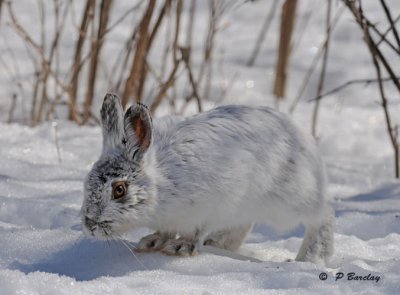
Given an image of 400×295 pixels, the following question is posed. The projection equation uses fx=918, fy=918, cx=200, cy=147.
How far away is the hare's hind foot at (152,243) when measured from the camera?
10.7ft

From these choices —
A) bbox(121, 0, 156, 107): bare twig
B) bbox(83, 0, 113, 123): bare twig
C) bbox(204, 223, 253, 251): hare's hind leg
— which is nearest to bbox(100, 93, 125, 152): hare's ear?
bbox(204, 223, 253, 251): hare's hind leg

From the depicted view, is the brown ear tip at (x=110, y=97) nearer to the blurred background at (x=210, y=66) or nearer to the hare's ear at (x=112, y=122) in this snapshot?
the hare's ear at (x=112, y=122)

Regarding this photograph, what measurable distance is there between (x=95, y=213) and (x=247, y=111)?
779mm

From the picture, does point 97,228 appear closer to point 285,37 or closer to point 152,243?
point 152,243

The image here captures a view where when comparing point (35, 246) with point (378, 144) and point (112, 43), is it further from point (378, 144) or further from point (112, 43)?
point (112, 43)

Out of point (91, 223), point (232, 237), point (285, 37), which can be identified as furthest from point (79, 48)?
point (91, 223)

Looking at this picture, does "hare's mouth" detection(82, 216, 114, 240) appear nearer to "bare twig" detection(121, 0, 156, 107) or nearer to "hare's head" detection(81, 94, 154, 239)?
"hare's head" detection(81, 94, 154, 239)

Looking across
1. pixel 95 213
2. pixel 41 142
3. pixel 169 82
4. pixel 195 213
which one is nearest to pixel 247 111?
pixel 195 213

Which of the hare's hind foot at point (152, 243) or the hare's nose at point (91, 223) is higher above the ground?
the hare's nose at point (91, 223)

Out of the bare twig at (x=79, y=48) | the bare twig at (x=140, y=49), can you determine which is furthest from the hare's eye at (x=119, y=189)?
the bare twig at (x=79, y=48)

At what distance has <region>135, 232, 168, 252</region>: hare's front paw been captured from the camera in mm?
3266

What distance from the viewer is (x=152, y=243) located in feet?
10.8

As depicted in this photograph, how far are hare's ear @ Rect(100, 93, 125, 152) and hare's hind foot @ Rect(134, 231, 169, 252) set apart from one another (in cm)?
38

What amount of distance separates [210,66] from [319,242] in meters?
2.90
